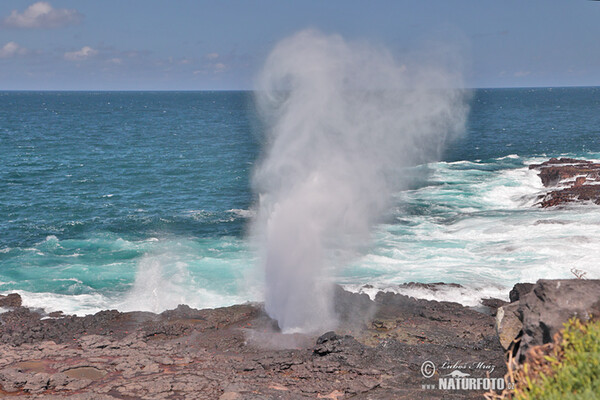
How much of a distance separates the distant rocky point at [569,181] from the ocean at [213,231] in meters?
1.26

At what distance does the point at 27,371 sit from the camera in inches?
658

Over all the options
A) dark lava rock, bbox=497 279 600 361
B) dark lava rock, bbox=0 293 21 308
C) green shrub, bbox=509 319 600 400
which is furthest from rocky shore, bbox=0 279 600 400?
green shrub, bbox=509 319 600 400

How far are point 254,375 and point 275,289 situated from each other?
608 cm

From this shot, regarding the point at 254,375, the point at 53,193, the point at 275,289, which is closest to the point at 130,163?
the point at 53,193

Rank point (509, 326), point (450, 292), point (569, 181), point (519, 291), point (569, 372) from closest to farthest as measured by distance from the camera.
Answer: point (569, 372)
point (509, 326)
point (519, 291)
point (450, 292)
point (569, 181)

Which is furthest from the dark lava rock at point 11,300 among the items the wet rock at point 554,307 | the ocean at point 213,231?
the wet rock at point 554,307

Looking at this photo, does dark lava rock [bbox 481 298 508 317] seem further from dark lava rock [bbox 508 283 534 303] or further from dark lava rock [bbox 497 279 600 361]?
dark lava rock [bbox 497 279 600 361]

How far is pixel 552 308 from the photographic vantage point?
1025cm

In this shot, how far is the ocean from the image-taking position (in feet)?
85.1

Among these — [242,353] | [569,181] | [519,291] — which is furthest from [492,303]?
[569,181]

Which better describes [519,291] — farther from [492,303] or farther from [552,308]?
[552,308]

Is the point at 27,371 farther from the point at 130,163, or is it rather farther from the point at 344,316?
the point at 130,163

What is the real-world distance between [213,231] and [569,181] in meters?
28.4

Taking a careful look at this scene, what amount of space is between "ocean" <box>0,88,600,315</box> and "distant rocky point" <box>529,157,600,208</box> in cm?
126
